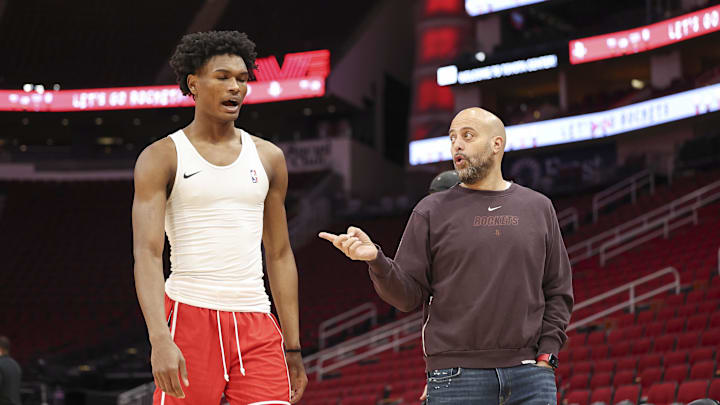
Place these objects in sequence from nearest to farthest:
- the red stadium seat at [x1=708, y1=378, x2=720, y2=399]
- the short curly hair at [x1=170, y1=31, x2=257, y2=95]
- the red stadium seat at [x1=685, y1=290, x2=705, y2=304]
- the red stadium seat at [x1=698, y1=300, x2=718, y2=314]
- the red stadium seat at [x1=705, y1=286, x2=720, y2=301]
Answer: the short curly hair at [x1=170, y1=31, x2=257, y2=95]
the red stadium seat at [x1=708, y1=378, x2=720, y2=399]
the red stadium seat at [x1=698, y1=300, x2=718, y2=314]
the red stadium seat at [x1=705, y1=286, x2=720, y2=301]
the red stadium seat at [x1=685, y1=290, x2=705, y2=304]

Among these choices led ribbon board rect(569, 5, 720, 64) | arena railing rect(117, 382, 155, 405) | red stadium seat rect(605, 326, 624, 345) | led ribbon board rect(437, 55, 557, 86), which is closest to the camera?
red stadium seat rect(605, 326, 624, 345)

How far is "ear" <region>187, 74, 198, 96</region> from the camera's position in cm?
347

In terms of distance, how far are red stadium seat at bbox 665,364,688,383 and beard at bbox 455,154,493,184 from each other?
5.72 metres

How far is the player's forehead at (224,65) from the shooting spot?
3.43m

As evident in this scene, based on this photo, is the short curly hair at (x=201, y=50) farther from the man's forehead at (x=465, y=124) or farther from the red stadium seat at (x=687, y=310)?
the red stadium seat at (x=687, y=310)

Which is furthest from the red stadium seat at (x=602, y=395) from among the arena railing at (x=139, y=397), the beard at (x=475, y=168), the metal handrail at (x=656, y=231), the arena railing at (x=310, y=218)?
the arena railing at (x=310, y=218)

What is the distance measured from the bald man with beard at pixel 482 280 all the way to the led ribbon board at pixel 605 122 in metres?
17.9

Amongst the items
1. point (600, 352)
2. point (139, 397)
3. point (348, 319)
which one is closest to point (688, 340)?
point (600, 352)

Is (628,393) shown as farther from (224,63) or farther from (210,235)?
(224,63)

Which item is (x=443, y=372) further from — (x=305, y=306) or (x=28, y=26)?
(x=28, y=26)

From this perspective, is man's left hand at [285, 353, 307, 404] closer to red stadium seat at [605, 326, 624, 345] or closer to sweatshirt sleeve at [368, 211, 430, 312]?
sweatshirt sleeve at [368, 211, 430, 312]

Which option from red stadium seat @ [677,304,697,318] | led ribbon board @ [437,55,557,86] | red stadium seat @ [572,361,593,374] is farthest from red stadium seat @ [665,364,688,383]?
led ribbon board @ [437,55,557,86]

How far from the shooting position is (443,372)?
3.42 metres

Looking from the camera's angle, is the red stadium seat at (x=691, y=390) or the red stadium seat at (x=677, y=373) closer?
the red stadium seat at (x=691, y=390)
